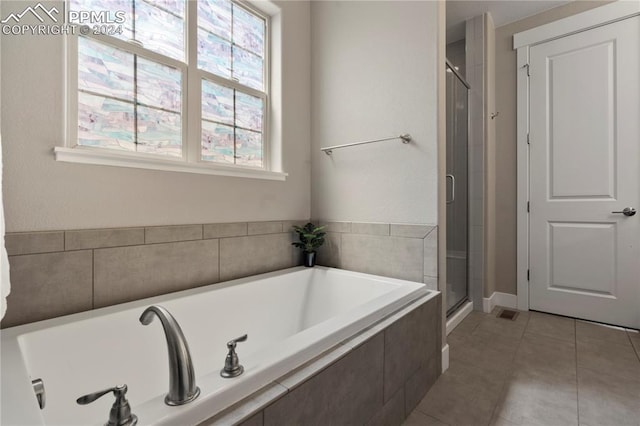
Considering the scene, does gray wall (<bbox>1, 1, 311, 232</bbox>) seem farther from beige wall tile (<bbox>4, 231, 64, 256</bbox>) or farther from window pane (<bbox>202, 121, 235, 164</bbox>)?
window pane (<bbox>202, 121, 235, 164</bbox>)

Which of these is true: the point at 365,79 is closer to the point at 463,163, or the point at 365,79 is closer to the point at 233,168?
the point at 233,168

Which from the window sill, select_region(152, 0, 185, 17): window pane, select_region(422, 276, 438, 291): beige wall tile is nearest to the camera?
the window sill

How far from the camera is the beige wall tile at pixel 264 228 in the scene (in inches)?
77.5

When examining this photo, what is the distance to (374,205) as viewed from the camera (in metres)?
2.05

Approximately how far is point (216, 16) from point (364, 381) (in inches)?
84.9

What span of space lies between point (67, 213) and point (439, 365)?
6.53 ft

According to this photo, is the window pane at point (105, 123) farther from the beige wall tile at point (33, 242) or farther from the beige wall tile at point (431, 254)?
the beige wall tile at point (431, 254)

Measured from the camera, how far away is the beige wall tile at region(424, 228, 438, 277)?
1.79m

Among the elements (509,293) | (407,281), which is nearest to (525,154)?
(509,293)

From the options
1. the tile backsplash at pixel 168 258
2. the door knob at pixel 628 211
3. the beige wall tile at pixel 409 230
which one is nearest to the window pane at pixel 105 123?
the tile backsplash at pixel 168 258

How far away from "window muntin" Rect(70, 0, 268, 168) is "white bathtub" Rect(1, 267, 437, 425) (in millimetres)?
804

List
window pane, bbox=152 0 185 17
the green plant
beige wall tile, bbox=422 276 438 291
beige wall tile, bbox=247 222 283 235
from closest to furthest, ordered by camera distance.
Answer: window pane, bbox=152 0 185 17, beige wall tile, bbox=422 276 438 291, beige wall tile, bbox=247 222 283 235, the green plant

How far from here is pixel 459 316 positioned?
8.37 feet

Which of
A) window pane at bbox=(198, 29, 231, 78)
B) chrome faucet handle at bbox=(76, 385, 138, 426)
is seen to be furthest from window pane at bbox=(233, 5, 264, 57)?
chrome faucet handle at bbox=(76, 385, 138, 426)
